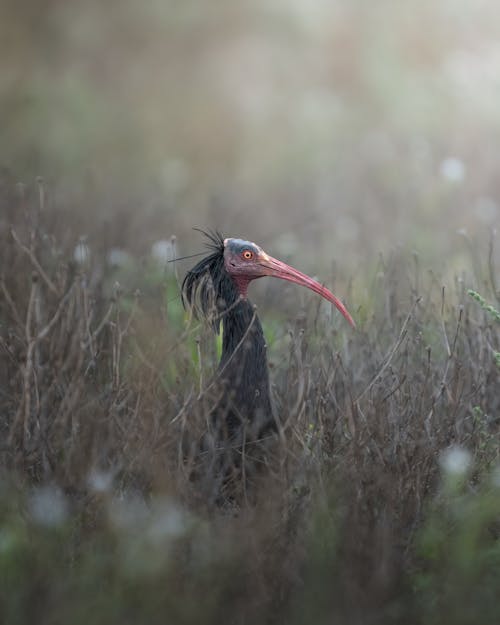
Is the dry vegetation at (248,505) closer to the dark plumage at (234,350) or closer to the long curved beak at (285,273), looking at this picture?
the dark plumage at (234,350)

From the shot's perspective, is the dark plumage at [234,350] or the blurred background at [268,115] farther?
the blurred background at [268,115]

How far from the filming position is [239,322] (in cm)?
382

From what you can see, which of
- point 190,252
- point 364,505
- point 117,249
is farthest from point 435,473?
point 190,252

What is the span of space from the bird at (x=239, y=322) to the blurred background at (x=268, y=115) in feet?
9.89

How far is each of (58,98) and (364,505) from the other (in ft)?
27.2

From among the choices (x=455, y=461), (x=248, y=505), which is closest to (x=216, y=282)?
(x=248, y=505)

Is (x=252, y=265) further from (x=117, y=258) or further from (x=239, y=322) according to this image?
(x=117, y=258)

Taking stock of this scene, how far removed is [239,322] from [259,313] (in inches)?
42.1

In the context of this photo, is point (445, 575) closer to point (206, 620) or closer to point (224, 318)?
point (206, 620)

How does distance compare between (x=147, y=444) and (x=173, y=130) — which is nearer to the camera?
(x=147, y=444)

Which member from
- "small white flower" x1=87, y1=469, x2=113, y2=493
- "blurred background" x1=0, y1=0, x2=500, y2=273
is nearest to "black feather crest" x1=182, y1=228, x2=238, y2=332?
"small white flower" x1=87, y1=469, x2=113, y2=493

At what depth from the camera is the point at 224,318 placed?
387 cm

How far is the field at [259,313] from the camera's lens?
8.73 ft

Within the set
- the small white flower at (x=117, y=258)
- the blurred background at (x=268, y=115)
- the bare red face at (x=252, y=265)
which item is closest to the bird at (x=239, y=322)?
the bare red face at (x=252, y=265)
